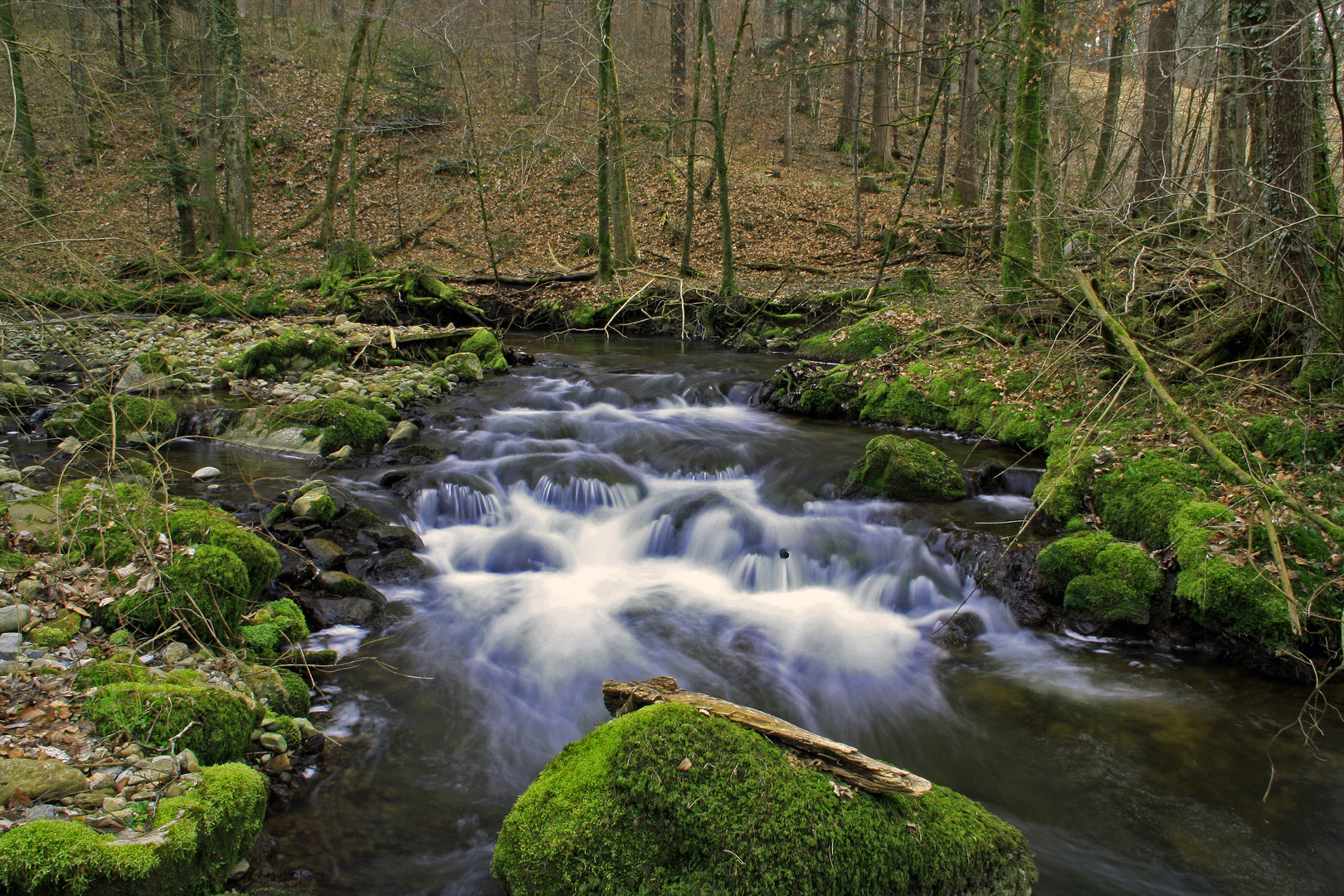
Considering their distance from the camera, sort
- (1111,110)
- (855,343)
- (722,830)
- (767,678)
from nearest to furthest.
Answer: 1. (722,830)
2. (767,678)
3. (855,343)
4. (1111,110)

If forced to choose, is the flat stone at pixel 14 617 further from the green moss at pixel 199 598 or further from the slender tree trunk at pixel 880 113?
the slender tree trunk at pixel 880 113

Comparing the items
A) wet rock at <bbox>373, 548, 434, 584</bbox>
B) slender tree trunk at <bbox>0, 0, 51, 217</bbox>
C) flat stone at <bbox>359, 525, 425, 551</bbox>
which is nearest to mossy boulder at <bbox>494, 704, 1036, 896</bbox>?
wet rock at <bbox>373, 548, 434, 584</bbox>

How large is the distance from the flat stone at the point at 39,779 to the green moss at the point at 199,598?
50.0 inches

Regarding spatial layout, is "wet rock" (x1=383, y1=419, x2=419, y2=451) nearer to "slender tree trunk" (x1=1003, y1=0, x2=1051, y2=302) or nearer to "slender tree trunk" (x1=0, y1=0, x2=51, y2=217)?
"slender tree trunk" (x1=0, y1=0, x2=51, y2=217)

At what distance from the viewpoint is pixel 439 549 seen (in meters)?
7.58

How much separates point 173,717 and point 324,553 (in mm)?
2976

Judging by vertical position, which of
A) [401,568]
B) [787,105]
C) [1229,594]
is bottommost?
[401,568]

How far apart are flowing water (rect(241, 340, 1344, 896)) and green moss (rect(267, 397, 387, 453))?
0.81 m

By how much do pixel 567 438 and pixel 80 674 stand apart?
7.10m

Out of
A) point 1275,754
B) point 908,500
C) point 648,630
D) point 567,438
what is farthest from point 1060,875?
point 567,438

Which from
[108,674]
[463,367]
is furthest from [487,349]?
[108,674]

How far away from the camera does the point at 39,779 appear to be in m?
2.90

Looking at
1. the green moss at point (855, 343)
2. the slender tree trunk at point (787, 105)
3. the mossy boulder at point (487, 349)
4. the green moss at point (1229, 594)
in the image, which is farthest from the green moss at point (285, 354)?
the slender tree trunk at point (787, 105)

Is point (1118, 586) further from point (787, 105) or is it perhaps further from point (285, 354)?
point (787, 105)
